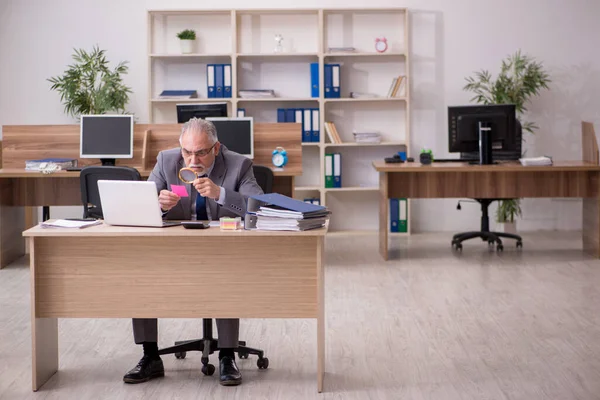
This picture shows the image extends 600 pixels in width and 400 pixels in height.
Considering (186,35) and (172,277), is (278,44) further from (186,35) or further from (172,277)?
(172,277)

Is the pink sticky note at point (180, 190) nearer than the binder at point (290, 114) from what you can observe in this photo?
Yes

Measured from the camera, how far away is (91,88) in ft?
26.8

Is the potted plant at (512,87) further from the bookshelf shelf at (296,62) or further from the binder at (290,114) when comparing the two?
the binder at (290,114)

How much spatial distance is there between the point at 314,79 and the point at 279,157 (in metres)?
2.05

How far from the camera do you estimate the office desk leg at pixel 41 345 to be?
3756mm

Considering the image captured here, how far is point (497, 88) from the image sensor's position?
26.7 feet

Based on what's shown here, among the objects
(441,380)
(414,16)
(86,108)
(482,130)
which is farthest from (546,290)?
(86,108)

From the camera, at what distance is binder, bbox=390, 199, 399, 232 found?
8.42 metres

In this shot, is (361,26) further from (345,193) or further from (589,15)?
(589,15)

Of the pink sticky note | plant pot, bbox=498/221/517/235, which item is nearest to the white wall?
plant pot, bbox=498/221/517/235

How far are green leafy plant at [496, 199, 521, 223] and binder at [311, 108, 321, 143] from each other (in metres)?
1.82

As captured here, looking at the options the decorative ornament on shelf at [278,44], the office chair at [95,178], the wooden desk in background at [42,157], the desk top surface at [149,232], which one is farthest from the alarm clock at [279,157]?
the desk top surface at [149,232]

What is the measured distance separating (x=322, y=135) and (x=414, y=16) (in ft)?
4.75

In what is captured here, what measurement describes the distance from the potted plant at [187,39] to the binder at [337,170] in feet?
5.55
